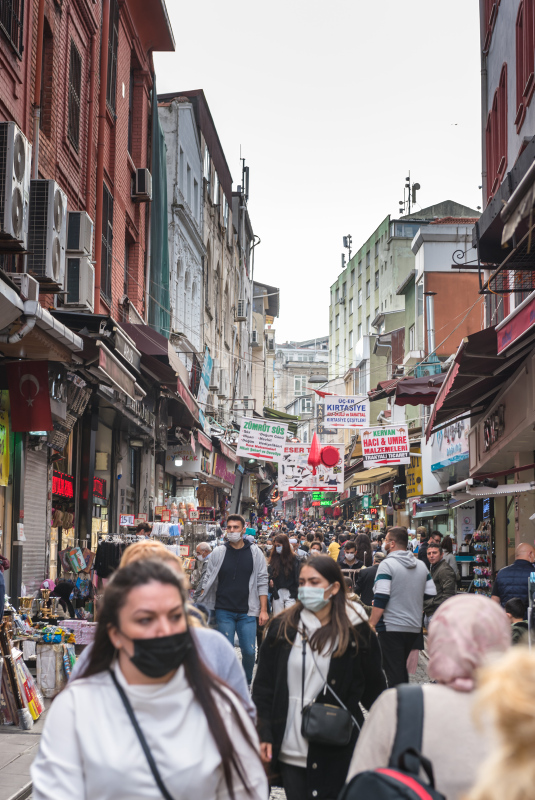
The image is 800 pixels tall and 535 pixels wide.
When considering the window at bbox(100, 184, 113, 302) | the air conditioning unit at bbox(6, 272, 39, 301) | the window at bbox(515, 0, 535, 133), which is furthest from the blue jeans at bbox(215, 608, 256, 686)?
the window at bbox(100, 184, 113, 302)

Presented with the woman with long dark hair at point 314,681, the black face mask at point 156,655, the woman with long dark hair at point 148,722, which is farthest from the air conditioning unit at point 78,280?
the black face mask at point 156,655

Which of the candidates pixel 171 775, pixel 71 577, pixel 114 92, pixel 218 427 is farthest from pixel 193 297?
pixel 171 775

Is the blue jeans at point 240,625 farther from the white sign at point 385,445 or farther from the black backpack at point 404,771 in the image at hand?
the white sign at point 385,445

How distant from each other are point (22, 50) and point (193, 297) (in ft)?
64.9

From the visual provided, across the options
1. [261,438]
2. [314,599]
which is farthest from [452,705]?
[261,438]

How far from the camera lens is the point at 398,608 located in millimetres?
9094

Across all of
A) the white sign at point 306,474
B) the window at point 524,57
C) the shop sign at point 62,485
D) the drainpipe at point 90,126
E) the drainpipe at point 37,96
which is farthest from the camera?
the white sign at point 306,474

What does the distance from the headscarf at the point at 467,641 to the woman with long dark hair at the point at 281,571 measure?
891 cm

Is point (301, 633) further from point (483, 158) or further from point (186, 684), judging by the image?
point (483, 158)

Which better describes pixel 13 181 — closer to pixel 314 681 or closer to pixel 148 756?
pixel 314 681

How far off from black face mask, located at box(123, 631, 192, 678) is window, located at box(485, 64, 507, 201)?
16113 mm

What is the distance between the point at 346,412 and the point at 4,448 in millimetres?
14393

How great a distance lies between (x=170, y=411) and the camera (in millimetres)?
24000

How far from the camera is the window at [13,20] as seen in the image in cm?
1236
